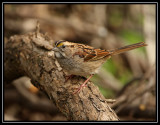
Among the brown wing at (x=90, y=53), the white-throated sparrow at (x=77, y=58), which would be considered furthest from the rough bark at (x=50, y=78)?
the brown wing at (x=90, y=53)

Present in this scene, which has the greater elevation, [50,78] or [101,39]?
[101,39]

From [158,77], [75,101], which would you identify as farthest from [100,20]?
[75,101]

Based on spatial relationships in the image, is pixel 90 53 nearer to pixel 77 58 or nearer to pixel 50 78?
pixel 77 58

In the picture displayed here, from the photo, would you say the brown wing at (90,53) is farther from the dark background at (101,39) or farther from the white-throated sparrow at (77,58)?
the dark background at (101,39)

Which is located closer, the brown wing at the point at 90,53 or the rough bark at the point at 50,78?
the rough bark at the point at 50,78

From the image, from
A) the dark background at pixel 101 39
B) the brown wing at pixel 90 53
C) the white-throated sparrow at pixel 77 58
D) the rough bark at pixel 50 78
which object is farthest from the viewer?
the dark background at pixel 101 39

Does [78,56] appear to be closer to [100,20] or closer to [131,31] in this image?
[100,20]

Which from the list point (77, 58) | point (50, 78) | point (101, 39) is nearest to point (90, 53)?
point (77, 58)

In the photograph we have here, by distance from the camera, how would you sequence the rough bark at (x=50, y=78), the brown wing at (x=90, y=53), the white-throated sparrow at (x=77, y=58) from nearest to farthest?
the rough bark at (x=50, y=78)
the white-throated sparrow at (x=77, y=58)
the brown wing at (x=90, y=53)
